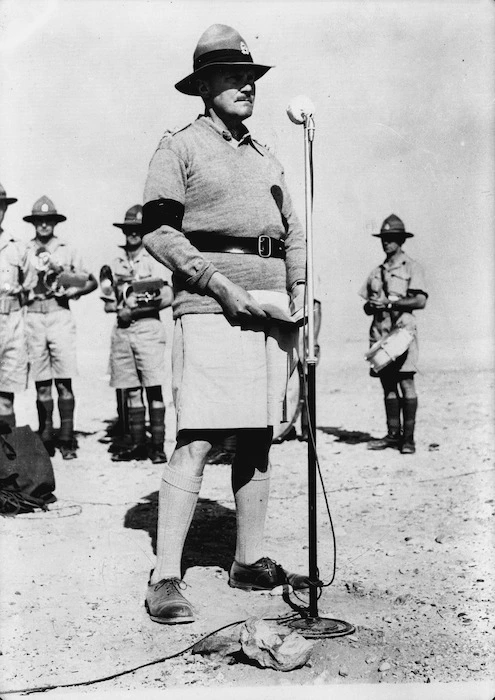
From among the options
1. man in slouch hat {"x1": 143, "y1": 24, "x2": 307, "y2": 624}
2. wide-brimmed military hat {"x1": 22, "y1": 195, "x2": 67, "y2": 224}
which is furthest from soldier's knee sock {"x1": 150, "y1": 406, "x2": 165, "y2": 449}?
man in slouch hat {"x1": 143, "y1": 24, "x2": 307, "y2": 624}

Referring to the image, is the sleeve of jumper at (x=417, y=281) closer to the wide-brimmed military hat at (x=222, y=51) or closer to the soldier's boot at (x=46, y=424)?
the soldier's boot at (x=46, y=424)

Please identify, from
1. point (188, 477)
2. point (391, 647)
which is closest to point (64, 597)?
point (188, 477)

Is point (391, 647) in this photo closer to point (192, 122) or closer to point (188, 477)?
point (188, 477)

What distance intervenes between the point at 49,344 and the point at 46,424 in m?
0.74

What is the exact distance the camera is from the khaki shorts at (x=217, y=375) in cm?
397

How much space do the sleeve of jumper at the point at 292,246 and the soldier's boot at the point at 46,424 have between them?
4670 millimetres

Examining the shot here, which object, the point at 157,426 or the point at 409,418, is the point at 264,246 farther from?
the point at 409,418

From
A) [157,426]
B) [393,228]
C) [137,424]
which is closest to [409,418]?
[393,228]

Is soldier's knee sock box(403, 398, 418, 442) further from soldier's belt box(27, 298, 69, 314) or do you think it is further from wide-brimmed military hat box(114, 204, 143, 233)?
soldier's belt box(27, 298, 69, 314)

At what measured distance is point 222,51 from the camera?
13.2ft

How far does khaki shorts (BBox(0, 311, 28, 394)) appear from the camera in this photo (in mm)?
7859

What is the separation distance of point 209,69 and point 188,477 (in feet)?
5.82

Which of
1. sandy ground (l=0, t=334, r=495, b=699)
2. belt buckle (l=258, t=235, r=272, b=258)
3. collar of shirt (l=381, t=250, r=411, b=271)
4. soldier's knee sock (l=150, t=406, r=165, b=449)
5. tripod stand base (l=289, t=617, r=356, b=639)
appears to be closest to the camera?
sandy ground (l=0, t=334, r=495, b=699)

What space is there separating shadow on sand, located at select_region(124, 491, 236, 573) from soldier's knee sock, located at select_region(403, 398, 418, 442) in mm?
2716
